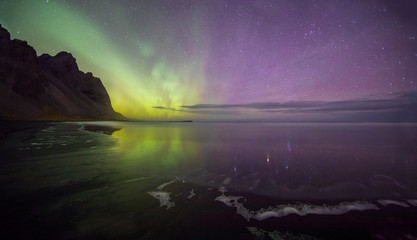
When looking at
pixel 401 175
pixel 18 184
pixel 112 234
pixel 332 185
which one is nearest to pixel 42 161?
pixel 18 184

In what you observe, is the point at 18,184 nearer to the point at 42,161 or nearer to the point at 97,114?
the point at 42,161

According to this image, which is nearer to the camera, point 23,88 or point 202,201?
point 202,201

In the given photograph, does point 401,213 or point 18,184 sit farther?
point 18,184

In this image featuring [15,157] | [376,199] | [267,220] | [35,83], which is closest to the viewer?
[267,220]

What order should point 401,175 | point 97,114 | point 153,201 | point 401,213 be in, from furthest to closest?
point 97,114 < point 401,175 < point 153,201 < point 401,213

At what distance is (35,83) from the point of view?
114 meters

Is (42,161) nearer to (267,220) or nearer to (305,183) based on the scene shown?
(267,220)

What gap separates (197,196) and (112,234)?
269 cm

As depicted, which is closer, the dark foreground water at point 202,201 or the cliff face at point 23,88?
the dark foreground water at point 202,201

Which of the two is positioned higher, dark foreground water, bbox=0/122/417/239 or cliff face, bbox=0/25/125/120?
cliff face, bbox=0/25/125/120

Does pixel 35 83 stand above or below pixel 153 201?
above

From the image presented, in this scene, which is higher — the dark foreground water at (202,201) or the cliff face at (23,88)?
the cliff face at (23,88)

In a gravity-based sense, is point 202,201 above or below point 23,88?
below

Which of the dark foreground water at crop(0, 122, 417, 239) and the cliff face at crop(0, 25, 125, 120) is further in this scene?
the cliff face at crop(0, 25, 125, 120)
